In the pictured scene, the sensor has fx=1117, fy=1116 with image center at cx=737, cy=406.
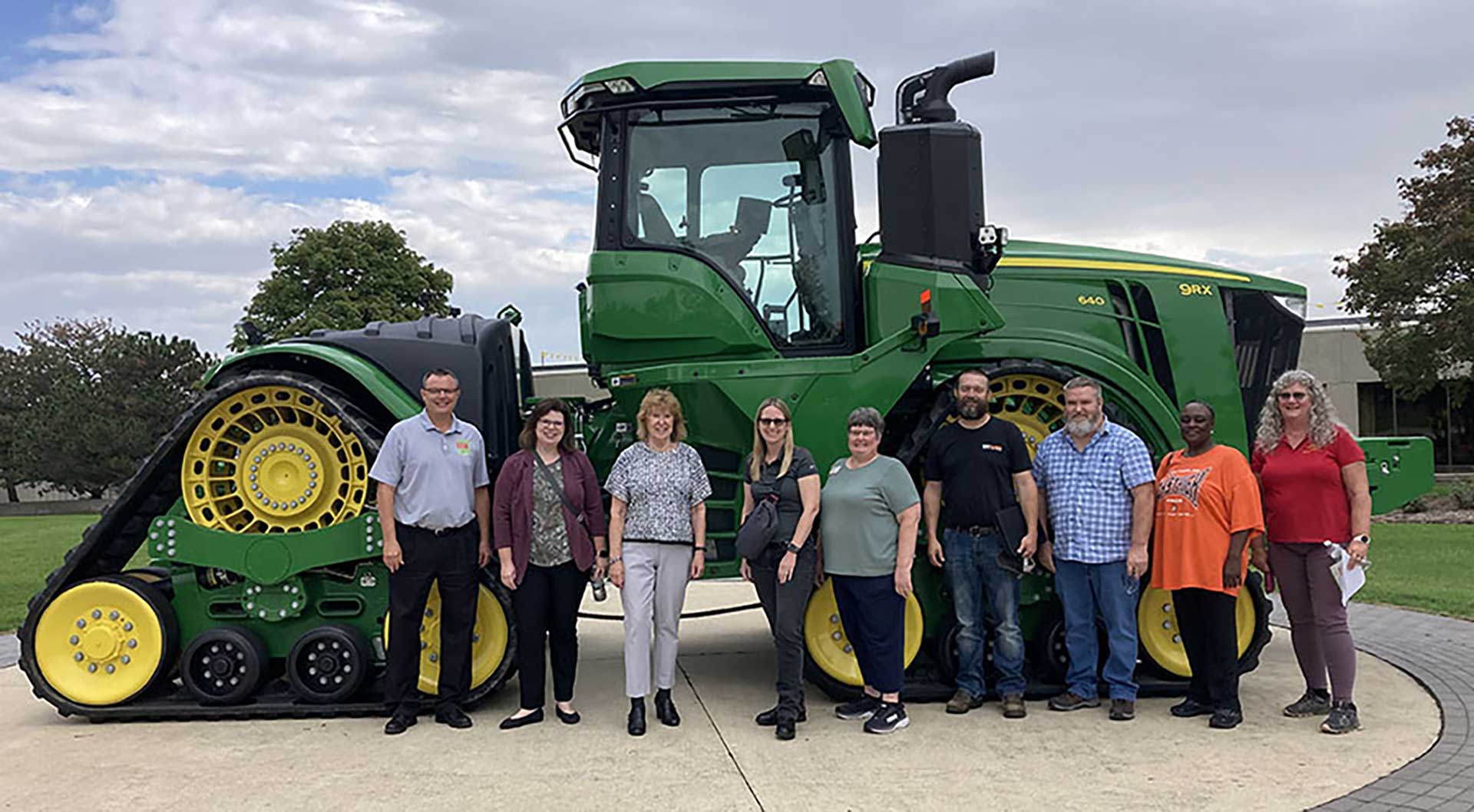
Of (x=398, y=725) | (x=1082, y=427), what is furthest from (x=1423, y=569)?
(x=398, y=725)

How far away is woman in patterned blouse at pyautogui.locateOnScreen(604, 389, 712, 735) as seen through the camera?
17.2 ft

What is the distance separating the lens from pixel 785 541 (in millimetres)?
5199

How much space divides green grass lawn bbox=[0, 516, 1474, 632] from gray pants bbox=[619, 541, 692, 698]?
3234 millimetres

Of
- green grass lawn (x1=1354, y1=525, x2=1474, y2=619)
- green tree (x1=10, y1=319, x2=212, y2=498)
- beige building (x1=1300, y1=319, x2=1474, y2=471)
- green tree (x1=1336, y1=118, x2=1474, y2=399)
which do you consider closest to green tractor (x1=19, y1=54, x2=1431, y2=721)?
green grass lawn (x1=1354, y1=525, x2=1474, y2=619)

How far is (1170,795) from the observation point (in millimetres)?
4293

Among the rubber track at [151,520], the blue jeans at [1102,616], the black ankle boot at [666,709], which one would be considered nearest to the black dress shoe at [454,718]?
the rubber track at [151,520]

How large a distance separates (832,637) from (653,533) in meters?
1.26

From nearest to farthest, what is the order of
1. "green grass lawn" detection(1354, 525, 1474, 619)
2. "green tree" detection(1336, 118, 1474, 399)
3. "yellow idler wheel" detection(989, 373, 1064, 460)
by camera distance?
"yellow idler wheel" detection(989, 373, 1064, 460), "green grass lawn" detection(1354, 525, 1474, 619), "green tree" detection(1336, 118, 1474, 399)

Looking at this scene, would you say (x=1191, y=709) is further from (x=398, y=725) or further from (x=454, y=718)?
(x=398, y=725)

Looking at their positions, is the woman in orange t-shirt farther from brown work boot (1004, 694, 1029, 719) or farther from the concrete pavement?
brown work boot (1004, 694, 1029, 719)

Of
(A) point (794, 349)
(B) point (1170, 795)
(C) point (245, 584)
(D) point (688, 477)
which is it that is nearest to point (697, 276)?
(A) point (794, 349)

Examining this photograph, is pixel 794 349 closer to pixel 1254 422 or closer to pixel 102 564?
pixel 1254 422

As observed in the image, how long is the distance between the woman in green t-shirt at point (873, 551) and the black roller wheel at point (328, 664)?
2473 mm

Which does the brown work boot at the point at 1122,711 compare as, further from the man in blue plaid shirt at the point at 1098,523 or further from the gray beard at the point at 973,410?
the gray beard at the point at 973,410
